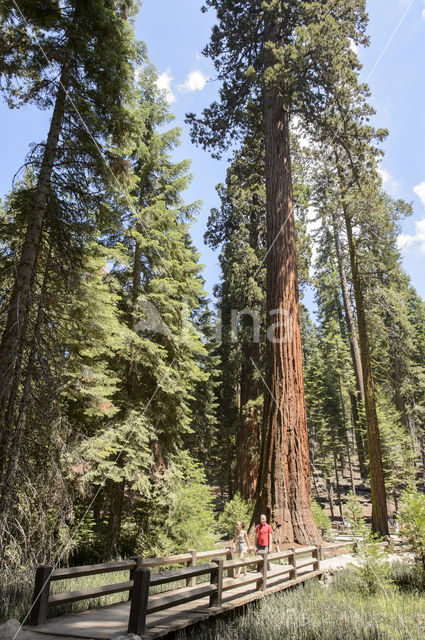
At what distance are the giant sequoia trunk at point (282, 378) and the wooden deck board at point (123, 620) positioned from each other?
6.83 ft

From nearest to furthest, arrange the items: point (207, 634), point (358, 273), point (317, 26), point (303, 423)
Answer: point (207, 634), point (303, 423), point (317, 26), point (358, 273)

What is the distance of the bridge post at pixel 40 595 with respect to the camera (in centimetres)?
365

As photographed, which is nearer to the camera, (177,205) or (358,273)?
(177,205)

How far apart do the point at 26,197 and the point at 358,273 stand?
12705 mm

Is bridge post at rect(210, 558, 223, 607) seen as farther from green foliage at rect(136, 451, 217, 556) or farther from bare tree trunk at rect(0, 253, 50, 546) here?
green foliage at rect(136, 451, 217, 556)

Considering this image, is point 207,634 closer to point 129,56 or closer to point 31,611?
point 31,611

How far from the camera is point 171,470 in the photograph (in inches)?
442

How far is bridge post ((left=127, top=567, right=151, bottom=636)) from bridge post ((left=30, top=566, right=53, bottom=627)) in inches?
32.5

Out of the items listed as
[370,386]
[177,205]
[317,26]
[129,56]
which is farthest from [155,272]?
[370,386]

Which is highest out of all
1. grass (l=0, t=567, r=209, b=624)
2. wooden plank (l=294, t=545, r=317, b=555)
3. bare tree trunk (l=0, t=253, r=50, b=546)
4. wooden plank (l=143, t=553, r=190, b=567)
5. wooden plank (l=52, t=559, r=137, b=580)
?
bare tree trunk (l=0, t=253, r=50, b=546)

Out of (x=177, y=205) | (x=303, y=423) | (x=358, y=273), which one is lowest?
(x=303, y=423)

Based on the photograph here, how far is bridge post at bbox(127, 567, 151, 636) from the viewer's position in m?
3.51

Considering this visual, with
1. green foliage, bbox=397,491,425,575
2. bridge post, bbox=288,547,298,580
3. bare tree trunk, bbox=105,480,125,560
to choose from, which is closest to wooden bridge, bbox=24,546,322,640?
bridge post, bbox=288,547,298,580

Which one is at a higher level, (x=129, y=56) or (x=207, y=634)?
(x=129, y=56)
